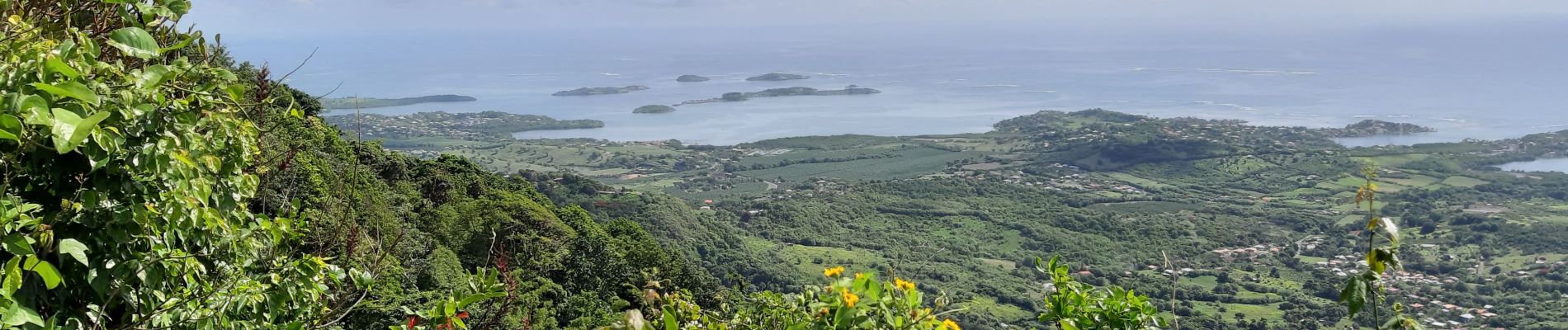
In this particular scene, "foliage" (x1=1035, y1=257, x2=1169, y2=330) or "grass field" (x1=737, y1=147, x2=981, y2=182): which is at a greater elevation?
"foliage" (x1=1035, y1=257, x2=1169, y2=330)

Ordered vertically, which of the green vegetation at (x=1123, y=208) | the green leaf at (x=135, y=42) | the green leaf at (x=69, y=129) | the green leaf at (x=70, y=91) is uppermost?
the green leaf at (x=135, y=42)

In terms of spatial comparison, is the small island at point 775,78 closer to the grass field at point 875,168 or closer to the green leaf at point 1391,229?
the grass field at point 875,168

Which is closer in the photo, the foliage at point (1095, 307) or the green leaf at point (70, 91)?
the green leaf at point (70, 91)

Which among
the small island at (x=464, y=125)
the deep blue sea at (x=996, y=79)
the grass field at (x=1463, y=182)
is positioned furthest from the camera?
the deep blue sea at (x=996, y=79)

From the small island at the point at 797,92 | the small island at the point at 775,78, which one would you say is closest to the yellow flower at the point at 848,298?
the small island at the point at 797,92

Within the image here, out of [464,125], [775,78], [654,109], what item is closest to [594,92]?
[654,109]

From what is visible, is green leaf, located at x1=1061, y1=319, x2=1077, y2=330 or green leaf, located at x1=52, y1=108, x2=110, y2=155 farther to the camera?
green leaf, located at x1=1061, y1=319, x2=1077, y2=330

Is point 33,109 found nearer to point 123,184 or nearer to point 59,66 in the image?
point 59,66

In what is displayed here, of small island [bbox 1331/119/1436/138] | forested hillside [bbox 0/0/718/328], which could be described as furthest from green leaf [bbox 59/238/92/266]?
small island [bbox 1331/119/1436/138]

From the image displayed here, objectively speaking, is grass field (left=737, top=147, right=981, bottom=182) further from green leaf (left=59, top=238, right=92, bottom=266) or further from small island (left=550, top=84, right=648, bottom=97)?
green leaf (left=59, top=238, right=92, bottom=266)
